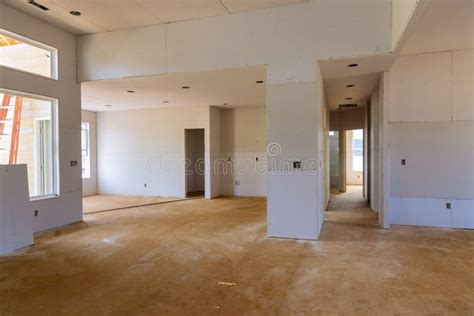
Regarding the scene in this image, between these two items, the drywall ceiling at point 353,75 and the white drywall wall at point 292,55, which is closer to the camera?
the white drywall wall at point 292,55

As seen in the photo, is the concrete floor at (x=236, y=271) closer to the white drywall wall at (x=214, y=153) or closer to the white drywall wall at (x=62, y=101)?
the white drywall wall at (x=62, y=101)

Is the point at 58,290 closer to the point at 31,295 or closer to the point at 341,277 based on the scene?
the point at 31,295

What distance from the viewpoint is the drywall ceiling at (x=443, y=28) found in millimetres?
3447

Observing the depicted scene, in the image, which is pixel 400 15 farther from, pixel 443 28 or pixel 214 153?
pixel 214 153

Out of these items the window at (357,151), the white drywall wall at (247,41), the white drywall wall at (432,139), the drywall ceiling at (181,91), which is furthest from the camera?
the window at (357,151)

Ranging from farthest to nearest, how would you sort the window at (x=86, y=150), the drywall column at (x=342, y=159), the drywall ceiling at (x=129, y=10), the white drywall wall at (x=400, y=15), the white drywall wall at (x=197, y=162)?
1. the white drywall wall at (x=197, y=162)
2. the drywall column at (x=342, y=159)
3. the window at (x=86, y=150)
4. the drywall ceiling at (x=129, y=10)
5. the white drywall wall at (x=400, y=15)

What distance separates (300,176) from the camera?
4.45 m

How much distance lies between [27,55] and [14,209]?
2522mm

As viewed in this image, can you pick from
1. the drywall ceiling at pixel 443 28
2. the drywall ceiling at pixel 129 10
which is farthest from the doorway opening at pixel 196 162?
the drywall ceiling at pixel 443 28

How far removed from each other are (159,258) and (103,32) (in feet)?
13.6

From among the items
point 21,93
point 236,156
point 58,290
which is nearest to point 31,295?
point 58,290

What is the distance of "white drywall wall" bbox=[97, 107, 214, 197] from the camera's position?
888 centimetres

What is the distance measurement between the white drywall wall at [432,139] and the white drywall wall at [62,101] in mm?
5773

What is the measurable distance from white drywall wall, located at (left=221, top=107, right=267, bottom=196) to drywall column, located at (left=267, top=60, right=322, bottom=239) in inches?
167
